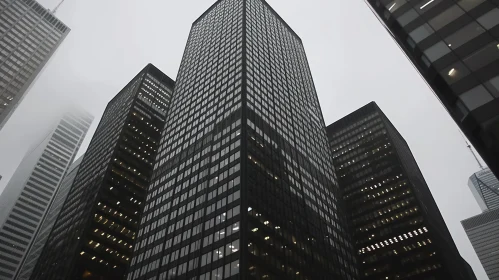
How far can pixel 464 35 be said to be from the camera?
83.3ft

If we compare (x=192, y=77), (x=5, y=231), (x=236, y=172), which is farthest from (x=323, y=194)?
(x=5, y=231)

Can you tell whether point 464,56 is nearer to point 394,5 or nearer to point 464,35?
point 464,35

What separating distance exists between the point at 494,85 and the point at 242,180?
164 ft

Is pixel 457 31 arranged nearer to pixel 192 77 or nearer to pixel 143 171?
pixel 192 77

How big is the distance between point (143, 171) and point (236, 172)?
226 ft

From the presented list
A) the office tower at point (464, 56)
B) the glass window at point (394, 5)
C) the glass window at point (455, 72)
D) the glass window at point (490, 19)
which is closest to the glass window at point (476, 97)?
the office tower at point (464, 56)

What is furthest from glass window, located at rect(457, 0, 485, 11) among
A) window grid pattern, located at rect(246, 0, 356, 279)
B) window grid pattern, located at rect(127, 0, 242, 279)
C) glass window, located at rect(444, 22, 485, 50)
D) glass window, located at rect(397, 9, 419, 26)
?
window grid pattern, located at rect(127, 0, 242, 279)

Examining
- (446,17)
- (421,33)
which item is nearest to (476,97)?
(421,33)

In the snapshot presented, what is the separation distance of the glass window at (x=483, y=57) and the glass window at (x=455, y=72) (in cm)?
37

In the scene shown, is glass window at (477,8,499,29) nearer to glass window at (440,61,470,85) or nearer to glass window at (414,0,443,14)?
glass window at (440,61,470,85)

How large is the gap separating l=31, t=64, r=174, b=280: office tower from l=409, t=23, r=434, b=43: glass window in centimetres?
9391

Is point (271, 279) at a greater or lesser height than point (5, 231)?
lesser

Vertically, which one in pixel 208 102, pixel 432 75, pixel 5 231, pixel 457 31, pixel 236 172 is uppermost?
pixel 5 231

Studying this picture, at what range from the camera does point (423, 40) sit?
2728 centimetres
